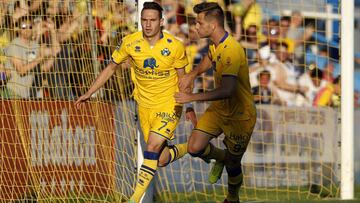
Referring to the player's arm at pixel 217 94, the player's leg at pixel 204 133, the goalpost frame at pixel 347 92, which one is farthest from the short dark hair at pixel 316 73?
the player's arm at pixel 217 94

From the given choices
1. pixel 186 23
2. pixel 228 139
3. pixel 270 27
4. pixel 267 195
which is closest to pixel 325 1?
pixel 270 27

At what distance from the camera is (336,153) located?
13.4 m

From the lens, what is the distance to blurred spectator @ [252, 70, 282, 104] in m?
13.6

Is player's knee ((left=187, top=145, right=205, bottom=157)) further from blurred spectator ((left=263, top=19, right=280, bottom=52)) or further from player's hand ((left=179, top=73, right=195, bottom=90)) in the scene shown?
blurred spectator ((left=263, top=19, right=280, bottom=52))

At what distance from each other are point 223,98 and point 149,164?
104cm

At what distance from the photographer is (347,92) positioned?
477 inches

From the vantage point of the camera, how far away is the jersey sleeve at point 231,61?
28.6 ft

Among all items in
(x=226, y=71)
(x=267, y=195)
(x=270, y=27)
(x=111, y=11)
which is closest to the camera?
(x=226, y=71)

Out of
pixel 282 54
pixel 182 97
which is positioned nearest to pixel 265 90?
pixel 282 54

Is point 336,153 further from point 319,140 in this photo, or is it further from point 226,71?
point 226,71

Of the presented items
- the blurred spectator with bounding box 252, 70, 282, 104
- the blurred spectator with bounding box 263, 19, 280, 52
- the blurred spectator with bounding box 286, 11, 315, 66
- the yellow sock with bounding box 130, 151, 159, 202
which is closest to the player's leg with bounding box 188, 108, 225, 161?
the yellow sock with bounding box 130, 151, 159, 202

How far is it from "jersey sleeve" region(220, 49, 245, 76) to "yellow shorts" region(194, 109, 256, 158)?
0.72 meters

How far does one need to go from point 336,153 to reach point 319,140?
353mm

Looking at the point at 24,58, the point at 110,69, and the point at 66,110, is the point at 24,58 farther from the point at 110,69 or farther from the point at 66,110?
the point at 110,69
